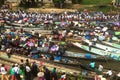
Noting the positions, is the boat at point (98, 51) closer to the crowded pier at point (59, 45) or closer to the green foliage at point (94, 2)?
the crowded pier at point (59, 45)

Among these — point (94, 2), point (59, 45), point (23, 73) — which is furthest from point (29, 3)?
point (23, 73)

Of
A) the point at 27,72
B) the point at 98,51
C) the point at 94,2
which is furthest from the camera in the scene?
the point at 94,2

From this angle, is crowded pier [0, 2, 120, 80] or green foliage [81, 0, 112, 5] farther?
green foliage [81, 0, 112, 5]

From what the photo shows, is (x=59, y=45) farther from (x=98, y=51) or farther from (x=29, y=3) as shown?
(x=29, y=3)

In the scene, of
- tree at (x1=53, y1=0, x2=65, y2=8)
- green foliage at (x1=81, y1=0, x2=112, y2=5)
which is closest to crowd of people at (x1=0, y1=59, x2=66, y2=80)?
tree at (x1=53, y1=0, x2=65, y2=8)

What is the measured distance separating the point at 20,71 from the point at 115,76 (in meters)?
7.03

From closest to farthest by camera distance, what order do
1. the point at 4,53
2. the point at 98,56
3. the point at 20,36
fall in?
the point at 4,53 < the point at 98,56 < the point at 20,36

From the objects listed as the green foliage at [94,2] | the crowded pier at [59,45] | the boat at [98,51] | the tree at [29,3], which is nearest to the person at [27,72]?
the crowded pier at [59,45]

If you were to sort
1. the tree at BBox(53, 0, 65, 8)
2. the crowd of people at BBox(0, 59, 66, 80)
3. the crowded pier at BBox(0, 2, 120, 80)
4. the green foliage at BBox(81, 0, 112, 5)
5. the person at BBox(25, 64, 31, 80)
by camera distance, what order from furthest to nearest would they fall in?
the green foliage at BBox(81, 0, 112, 5) < the tree at BBox(53, 0, 65, 8) < the crowded pier at BBox(0, 2, 120, 80) < the person at BBox(25, 64, 31, 80) < the crowd of people at BBox(0, 59, 66, 80)

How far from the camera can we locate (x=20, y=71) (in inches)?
1008

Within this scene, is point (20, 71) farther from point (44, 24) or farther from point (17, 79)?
point (44, 24)

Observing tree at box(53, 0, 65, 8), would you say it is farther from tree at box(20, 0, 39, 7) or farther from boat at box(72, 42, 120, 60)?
boat at box(72, 42, 120, 60)

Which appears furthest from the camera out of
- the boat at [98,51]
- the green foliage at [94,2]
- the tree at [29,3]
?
the green foliage at [94,2]

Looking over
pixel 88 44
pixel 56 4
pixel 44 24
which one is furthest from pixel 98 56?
pixel 56 4
